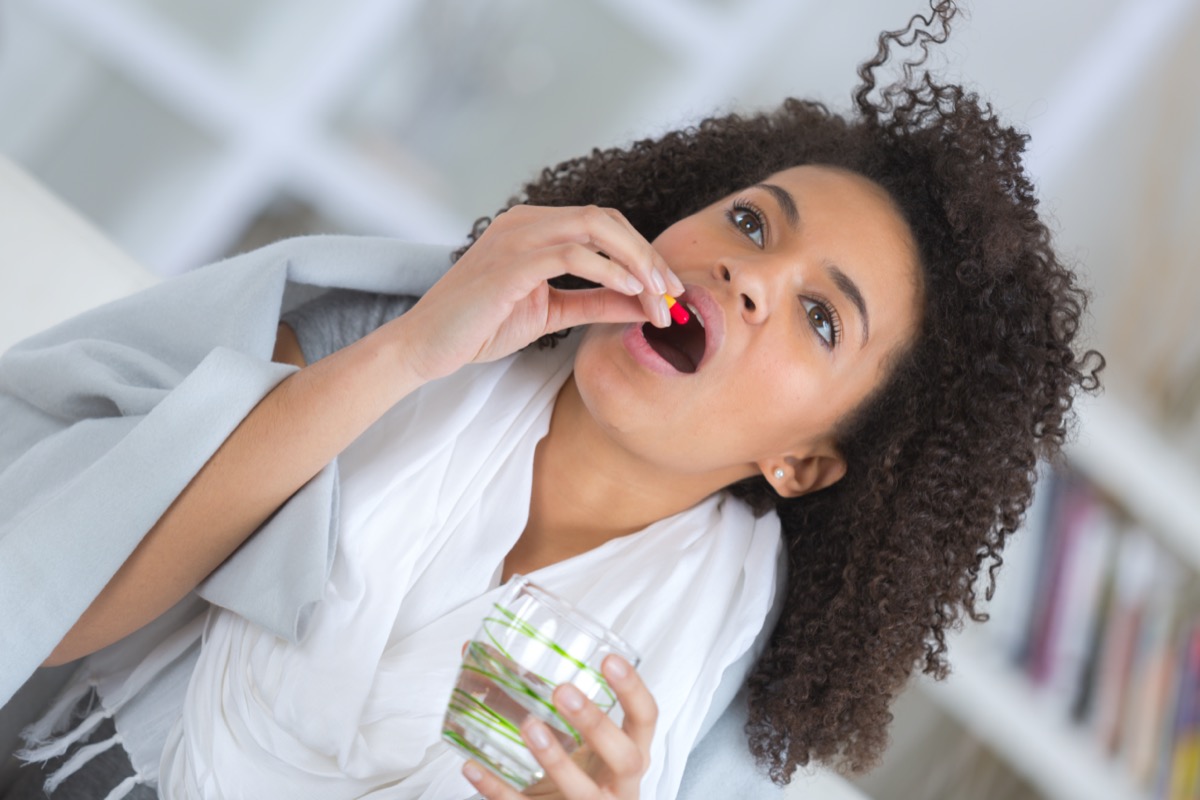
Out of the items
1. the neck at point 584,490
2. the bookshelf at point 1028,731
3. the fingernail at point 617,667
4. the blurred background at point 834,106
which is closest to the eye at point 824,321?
the neck at point 584,490

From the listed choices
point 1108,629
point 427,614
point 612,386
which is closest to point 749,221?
point 612,386

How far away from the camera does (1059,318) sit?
4.56ft

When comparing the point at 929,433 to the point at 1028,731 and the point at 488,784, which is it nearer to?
the point at 488,784

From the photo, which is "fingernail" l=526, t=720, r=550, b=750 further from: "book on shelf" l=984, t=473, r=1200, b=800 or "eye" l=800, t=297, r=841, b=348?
"book on shelf" l=984, t=473, r=1200, b=800

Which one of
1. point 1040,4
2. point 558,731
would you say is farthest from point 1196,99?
point 558,731

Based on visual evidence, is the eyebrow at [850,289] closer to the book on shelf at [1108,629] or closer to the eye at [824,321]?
the eye at [824,321]

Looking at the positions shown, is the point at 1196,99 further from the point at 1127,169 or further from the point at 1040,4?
the point at 1040,4

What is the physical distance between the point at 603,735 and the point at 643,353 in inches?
18.1

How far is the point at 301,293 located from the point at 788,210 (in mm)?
594

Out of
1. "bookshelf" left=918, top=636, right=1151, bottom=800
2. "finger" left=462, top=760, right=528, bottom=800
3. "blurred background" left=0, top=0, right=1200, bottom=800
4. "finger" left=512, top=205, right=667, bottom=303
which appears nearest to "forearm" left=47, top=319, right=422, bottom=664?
"finger" left=512, top=205, right=667, bottom=303

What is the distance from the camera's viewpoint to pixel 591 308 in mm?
1265

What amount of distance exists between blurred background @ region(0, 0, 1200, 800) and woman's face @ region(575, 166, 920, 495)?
2.01 feet

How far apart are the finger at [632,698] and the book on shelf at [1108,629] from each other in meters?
1.30

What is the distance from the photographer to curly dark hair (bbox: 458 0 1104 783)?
1374 mm
